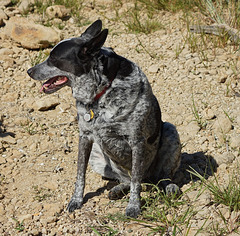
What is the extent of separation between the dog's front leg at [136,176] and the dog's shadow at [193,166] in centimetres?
73

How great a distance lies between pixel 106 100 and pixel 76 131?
1809 mm

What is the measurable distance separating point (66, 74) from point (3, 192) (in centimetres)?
144

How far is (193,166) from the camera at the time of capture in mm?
4719

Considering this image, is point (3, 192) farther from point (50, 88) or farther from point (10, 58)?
point (10, 58)

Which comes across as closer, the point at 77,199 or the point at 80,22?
the point at 77,199

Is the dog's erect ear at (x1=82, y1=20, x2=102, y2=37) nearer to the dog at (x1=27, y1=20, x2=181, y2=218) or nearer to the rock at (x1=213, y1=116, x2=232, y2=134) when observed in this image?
the dog at (x1=27, y1=20, x2=181, y2=218)

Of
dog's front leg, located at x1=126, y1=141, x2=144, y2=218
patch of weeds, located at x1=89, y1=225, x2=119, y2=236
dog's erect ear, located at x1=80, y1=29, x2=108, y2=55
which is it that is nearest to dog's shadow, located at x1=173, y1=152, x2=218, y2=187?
dog's front leg, located at x1=126, y1=141, x2=144, y2=218

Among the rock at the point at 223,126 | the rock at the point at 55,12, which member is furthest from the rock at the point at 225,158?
the rock at the point at 55,12

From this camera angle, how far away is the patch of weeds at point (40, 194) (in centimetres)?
410

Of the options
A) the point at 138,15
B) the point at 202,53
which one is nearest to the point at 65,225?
the point at 202,53

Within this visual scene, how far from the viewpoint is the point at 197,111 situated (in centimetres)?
544

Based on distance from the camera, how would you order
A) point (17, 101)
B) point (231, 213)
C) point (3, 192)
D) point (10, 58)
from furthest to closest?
point (10, 58)
point (17, 101)
point (3, 192)
point (231, 213)

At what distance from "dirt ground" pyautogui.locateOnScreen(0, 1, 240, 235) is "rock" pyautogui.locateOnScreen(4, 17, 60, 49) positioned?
0.14m

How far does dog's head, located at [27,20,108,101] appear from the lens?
139 inches
